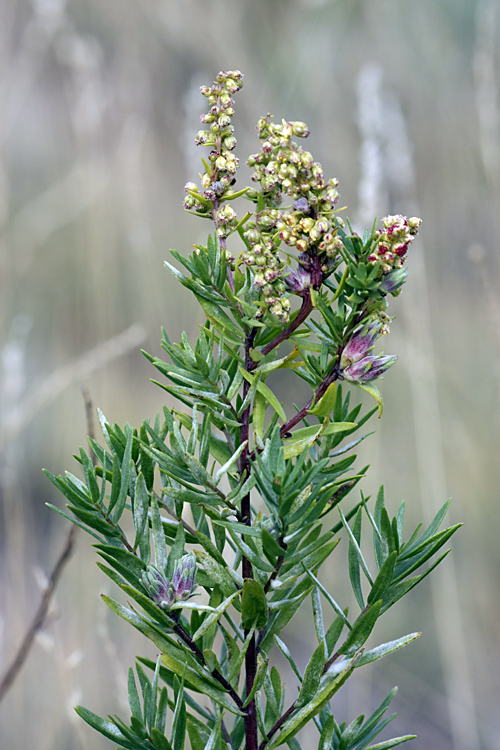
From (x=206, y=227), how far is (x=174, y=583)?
112cm

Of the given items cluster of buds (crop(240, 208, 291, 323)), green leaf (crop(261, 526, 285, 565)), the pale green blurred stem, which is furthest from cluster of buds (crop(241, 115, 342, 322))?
the pale green blurred stem

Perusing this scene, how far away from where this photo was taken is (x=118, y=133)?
4.62 feet

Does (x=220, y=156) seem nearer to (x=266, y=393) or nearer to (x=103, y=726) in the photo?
(x=266, y=393)

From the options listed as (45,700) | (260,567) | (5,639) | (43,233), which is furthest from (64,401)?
(260,567)

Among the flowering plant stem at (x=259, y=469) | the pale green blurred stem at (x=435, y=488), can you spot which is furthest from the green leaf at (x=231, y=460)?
the pale green blurred stem at (x=435, y=488)

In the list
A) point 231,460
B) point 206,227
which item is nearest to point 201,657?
point 231,460

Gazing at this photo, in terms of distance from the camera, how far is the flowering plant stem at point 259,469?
30cm

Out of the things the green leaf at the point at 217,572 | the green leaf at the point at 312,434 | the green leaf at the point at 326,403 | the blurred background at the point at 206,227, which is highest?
the blurred background at the point at 206,227

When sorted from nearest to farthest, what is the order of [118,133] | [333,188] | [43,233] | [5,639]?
[333,188] < [5,639] < [43,233] < [118,133]

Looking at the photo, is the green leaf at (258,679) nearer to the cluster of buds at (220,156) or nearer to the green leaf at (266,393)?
the green leaf at (266,393)

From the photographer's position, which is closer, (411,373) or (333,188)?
(333,188)

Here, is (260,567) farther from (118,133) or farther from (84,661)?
(118,133)

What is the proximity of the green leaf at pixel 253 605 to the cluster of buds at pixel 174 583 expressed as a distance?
3cm

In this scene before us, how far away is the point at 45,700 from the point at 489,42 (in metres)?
1.52
